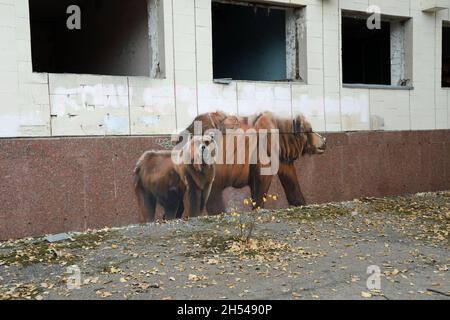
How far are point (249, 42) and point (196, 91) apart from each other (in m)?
3.87

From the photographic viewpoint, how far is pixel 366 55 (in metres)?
16.0

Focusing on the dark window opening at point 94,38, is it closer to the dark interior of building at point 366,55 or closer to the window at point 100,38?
the window at point 100,38

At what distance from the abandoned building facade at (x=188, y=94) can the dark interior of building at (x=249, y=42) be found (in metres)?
0.04

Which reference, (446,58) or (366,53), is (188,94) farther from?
(366,53)

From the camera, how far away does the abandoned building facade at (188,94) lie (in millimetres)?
6883

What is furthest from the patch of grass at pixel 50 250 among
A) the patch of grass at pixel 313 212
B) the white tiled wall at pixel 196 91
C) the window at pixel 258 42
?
the window at pixel 258 42

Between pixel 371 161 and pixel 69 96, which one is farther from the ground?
pixel 69 96

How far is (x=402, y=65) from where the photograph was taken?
10.8 meters

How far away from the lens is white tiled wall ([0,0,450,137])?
22.4 feet

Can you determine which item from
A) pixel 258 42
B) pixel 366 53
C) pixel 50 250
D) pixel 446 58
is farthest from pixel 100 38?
pixel 446 58

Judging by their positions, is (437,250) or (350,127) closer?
(437,250)

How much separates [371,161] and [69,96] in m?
6.25
